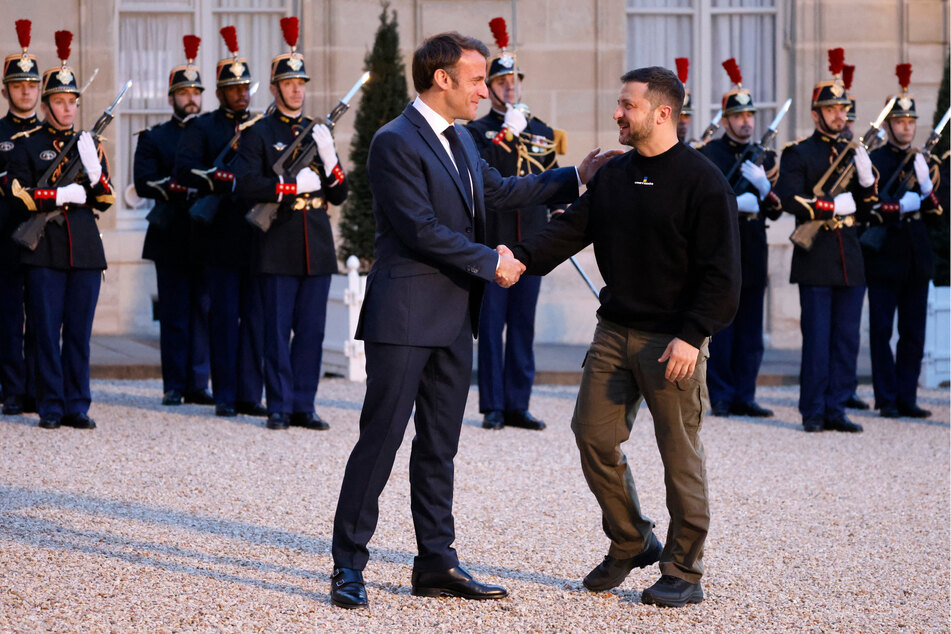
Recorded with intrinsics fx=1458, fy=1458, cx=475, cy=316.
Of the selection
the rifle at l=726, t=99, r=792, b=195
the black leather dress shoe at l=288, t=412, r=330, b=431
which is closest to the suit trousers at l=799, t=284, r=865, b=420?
the rifle at l=726, t=99, r=792, b=195

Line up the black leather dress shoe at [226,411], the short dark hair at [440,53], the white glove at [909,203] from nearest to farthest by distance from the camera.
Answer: the short dark hair at [440,53], the black leather dress shoe at [226,411], the white glove at [909,203]

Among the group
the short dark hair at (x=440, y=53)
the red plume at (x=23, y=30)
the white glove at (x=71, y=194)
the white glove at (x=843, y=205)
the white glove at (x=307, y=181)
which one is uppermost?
the red plume at (x=23, y=30)

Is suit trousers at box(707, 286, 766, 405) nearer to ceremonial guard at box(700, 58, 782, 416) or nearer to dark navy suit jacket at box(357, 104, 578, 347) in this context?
ceremonial guard at box(700, 58, 782, 416)

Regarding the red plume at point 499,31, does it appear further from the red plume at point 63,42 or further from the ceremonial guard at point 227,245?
the red plume at point 63,42

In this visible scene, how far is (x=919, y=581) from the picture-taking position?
536cm

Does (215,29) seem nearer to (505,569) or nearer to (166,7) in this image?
(166,7)

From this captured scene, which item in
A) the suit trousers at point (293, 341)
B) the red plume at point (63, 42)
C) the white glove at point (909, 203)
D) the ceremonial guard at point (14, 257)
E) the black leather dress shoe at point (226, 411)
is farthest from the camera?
the white glove at point (909, 203)

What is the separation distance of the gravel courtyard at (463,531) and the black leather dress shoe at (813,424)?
10 centimetres

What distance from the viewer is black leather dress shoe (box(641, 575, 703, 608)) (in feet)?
16.0

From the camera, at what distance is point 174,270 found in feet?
32.9

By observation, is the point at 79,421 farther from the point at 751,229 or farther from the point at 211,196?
the point at 751,229

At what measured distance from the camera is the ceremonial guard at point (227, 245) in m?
9.34

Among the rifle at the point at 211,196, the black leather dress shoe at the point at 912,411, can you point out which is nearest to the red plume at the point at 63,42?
the rifle at the point at 211,196

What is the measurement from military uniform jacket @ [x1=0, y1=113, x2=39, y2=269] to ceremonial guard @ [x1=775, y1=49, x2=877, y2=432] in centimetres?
476
